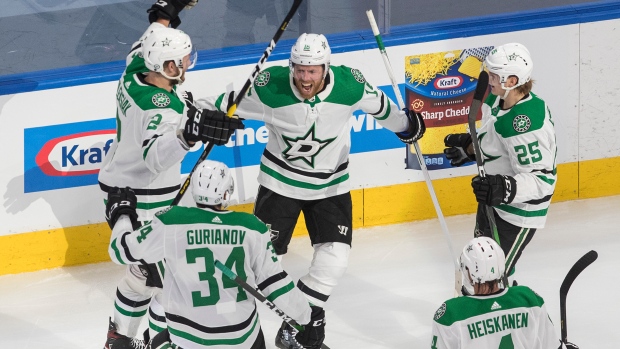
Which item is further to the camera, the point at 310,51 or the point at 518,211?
the point at 518,211

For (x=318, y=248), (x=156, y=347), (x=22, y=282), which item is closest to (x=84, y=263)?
(x=22, y=282)

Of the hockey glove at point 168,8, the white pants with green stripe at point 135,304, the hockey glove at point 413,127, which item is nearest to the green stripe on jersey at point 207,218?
the white pants with green stripe at point 135,304

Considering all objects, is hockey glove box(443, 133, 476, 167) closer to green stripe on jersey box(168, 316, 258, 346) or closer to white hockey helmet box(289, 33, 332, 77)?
white hockey helmet box(289, 33, 332, 77)

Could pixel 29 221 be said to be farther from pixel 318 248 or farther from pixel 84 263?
pixel 318 248

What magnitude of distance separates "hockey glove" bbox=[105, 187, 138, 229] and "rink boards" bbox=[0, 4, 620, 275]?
4.98 feet

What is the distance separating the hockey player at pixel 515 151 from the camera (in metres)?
4.38

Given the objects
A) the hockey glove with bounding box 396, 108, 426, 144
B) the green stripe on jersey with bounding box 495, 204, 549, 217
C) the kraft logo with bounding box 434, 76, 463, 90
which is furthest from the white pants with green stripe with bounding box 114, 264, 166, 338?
the kraft logo with bounding box 434, 76, 463, 90

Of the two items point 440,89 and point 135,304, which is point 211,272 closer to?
point 135,304

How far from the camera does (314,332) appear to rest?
15.3 ft

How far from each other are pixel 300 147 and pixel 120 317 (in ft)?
3.24

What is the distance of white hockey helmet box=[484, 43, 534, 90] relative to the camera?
438cm

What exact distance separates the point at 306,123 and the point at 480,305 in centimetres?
151

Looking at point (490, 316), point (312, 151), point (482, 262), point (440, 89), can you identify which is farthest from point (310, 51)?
point (440, 89)

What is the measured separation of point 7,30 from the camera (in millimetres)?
5668
